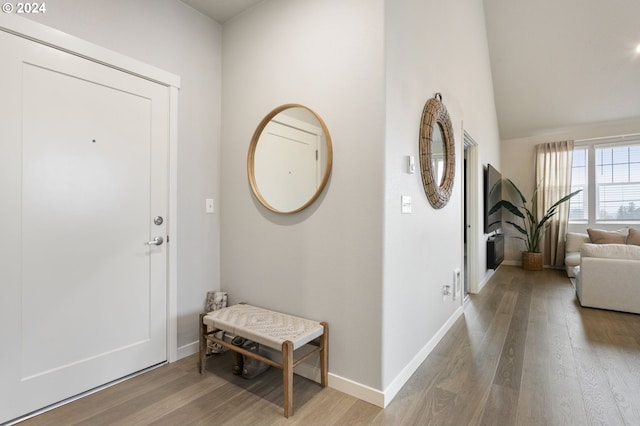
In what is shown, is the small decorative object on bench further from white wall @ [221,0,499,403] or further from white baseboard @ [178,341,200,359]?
white baseboard @ [178,341,200,359]

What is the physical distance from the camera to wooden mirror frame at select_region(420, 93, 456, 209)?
2.23 meters

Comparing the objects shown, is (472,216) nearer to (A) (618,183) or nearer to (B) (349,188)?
(B) (349,188)

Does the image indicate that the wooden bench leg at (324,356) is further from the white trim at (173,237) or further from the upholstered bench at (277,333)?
the white trim at (173,237)

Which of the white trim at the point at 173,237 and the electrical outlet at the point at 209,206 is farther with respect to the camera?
the electrical outlet at the point at 209,206

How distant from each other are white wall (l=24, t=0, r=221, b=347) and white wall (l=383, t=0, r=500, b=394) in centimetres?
147

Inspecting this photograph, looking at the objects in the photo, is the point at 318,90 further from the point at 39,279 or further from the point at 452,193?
the point at 39,279

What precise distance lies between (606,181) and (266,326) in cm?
678

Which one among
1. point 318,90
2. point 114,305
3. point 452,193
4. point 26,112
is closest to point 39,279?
point 114,305

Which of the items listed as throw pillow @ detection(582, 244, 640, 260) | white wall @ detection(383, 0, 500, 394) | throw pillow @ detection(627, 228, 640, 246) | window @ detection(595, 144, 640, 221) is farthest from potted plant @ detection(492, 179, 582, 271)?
white wall @ detection(383, 0, 500, 394)

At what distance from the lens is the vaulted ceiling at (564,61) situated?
4125 millimetres

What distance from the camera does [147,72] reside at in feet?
6.70

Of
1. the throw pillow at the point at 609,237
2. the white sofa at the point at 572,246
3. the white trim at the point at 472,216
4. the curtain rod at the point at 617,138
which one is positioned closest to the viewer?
the white trim at the point at 472,216

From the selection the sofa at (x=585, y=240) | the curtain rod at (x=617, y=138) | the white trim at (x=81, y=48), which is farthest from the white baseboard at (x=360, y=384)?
the curtain rod at (x=617, y=138)

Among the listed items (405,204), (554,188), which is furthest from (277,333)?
(554,188)
